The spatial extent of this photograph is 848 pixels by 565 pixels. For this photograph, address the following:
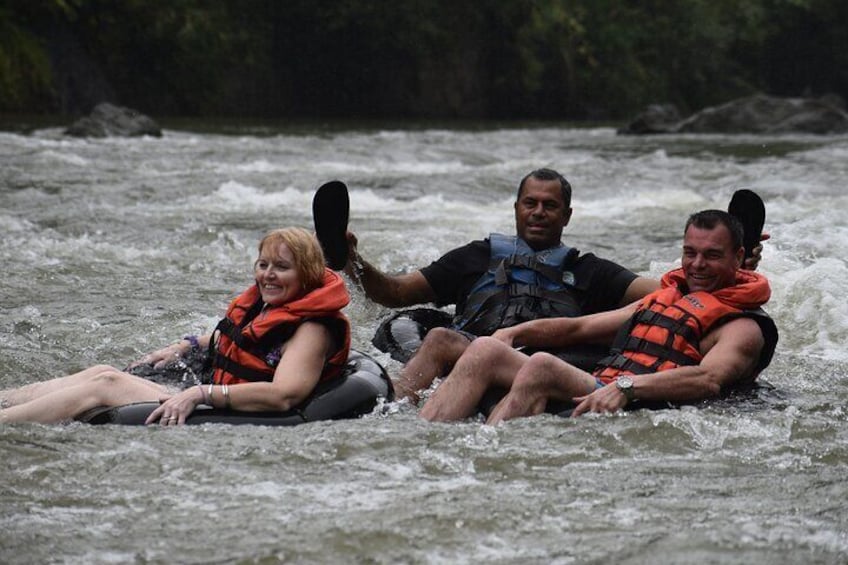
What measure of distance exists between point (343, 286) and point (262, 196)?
24.3 ft

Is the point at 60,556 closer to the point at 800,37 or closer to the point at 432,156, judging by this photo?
the point at 432,156

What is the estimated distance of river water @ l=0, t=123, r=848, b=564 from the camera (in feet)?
11.2

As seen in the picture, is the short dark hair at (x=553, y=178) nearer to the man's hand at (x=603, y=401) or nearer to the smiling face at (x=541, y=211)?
the smiling face at (x=541, y=211)

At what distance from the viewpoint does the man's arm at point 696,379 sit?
15.3ft

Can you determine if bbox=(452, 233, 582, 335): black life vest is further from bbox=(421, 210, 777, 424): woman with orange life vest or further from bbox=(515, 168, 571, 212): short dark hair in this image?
bbox=(421, 210, 777, 424): woman with orange life vest

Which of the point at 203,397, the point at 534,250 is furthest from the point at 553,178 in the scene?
the point at 203,397

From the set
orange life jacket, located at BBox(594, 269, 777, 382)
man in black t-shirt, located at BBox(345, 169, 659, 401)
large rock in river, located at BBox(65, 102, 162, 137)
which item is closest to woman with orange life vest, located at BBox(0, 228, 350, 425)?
man in black t-shirt, located at BBox(345, 169, 659, 401)

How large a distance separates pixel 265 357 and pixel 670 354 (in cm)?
147

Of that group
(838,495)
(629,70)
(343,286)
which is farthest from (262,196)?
(629,70)

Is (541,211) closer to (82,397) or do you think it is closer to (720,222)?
(720,222)

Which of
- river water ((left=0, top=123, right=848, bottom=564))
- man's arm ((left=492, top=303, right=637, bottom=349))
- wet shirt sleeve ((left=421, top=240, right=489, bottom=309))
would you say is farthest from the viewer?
wet shirt sleeve ((left=421, top=240, right=489, bottom=309))

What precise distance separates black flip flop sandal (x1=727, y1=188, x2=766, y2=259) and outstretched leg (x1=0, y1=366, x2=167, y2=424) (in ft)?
8.07

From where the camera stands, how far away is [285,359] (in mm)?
4535

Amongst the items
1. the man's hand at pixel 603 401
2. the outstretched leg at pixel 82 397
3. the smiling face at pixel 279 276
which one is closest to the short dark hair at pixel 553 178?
the man's hand at pixel 603 401
